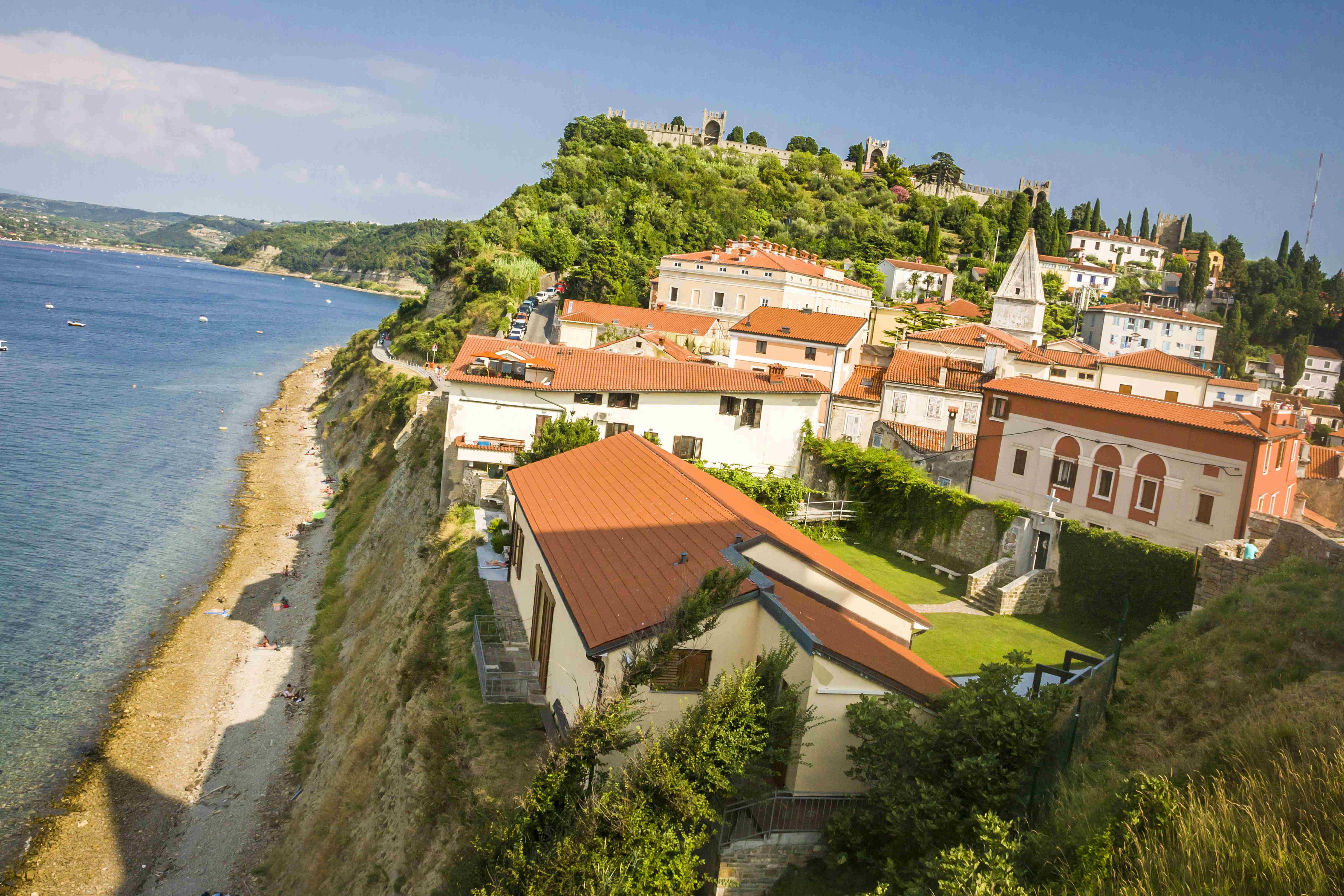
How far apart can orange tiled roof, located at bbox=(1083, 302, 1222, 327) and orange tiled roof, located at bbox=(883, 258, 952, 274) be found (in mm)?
15659

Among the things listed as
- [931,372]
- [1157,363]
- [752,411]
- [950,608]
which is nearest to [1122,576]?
[950,608]

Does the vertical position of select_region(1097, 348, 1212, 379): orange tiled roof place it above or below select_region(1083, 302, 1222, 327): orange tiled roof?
below

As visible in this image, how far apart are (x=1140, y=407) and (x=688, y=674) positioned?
67.3ft

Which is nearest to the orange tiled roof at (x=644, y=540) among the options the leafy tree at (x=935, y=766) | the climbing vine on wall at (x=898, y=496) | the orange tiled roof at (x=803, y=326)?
the leafy tree at (x=935, y=766)

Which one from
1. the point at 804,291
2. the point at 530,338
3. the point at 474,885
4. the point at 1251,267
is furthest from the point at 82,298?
the point at 1251,267

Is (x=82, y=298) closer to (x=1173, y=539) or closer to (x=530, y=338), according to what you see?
(x=530, y=338)

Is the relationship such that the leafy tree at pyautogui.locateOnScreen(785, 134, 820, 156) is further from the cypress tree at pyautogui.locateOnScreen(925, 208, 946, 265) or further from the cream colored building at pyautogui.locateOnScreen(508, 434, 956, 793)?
the cream colored building at pyautogui.locateOnScreen(508, 434, 956, 793)

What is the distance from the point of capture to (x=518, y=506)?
71.2 feet

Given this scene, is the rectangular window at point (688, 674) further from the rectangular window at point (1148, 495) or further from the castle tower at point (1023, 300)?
the castle tower at point (1023, 300)

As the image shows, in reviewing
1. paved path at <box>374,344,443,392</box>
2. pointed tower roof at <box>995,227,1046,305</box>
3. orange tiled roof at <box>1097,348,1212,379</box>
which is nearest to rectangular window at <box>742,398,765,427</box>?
paved path at <box>374,344,443,392</box>

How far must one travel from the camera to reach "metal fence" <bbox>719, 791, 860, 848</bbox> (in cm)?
1139

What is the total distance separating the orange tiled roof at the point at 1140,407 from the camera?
945 inches

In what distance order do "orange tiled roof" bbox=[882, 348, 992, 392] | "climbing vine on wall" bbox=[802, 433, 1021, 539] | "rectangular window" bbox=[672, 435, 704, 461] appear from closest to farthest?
"climbing vine on wall" bbox=[802, 433, 1021, 539]
"rectangular window" bbox=[672, 435, 704, 461]
"orange tiled roof" bbox=[882, 348, 992, 392]

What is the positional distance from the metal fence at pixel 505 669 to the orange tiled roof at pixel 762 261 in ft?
146
